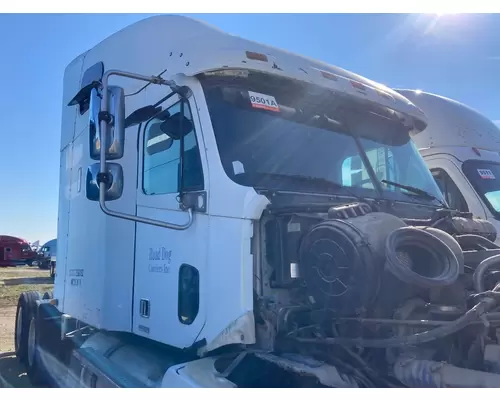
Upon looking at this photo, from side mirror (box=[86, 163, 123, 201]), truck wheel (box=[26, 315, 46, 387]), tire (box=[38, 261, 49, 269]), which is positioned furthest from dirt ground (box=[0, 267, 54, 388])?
tire (box=[38, 261, 49, 269])

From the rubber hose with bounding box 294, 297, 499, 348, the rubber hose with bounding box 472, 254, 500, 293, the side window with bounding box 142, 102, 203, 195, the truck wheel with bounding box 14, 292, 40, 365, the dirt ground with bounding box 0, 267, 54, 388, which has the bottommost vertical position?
the dirt ground with bounding box 0, 267, 54, 388

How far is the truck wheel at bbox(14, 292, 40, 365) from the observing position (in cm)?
614

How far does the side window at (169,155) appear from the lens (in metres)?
3.46

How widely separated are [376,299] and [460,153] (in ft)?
15.0

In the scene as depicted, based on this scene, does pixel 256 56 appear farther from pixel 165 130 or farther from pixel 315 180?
pixel 315 180

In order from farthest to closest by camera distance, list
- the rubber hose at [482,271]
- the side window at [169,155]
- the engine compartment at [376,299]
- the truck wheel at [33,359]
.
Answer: the truck wheel at [33,359], the side window at [169,155], the rubber hose at [482,271], the engine compartment at [376,299]

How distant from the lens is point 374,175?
388 cm

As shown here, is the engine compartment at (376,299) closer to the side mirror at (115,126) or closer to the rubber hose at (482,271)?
the rubber hose at (482,271)

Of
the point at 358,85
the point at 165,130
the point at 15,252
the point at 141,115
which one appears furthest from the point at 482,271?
the point at 15,252

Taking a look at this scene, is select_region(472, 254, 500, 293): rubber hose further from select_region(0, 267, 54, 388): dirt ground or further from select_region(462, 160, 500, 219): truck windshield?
select_region(0, 267, 54, 388): dirt ground

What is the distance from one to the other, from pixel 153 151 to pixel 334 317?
186 cm

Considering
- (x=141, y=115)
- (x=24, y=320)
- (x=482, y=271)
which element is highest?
(x=141, y=115)

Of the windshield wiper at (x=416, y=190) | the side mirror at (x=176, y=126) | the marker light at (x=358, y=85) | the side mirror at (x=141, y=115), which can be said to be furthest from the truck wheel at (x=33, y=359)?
the marker light at (x=358, y=85)

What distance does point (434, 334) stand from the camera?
2434mm
